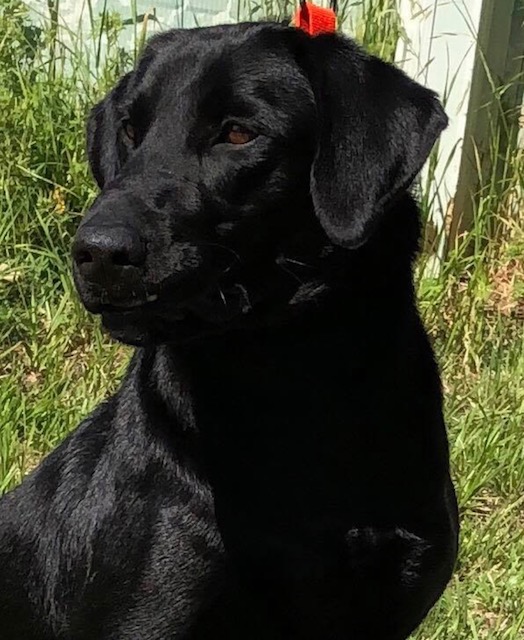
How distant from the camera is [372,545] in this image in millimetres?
2014

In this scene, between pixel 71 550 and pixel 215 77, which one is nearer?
pixel 215 77

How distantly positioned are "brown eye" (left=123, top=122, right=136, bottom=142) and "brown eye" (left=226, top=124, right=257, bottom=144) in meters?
0.22

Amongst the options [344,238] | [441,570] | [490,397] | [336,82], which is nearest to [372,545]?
[441,570]

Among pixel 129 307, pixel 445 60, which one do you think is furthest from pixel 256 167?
pixel 445 60

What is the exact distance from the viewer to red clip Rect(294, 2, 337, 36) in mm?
2170

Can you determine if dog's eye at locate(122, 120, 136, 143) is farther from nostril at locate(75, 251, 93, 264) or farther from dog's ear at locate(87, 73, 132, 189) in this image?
nostril at locate(75, 251, 93, 264)

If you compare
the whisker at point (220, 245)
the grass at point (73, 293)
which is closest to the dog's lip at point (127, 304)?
the whisker at point (220, 245)

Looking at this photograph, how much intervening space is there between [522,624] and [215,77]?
1436 mm

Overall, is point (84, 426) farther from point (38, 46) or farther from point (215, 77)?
point (38, 46)

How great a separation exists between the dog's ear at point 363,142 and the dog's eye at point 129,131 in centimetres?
34

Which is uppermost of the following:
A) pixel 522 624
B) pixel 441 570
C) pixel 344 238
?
pixel 344 238

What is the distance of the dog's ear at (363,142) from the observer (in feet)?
6.33

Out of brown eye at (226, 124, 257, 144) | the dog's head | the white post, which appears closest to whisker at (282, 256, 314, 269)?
the dog's head

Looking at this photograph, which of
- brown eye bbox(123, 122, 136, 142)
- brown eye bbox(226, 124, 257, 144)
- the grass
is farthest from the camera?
the grass
